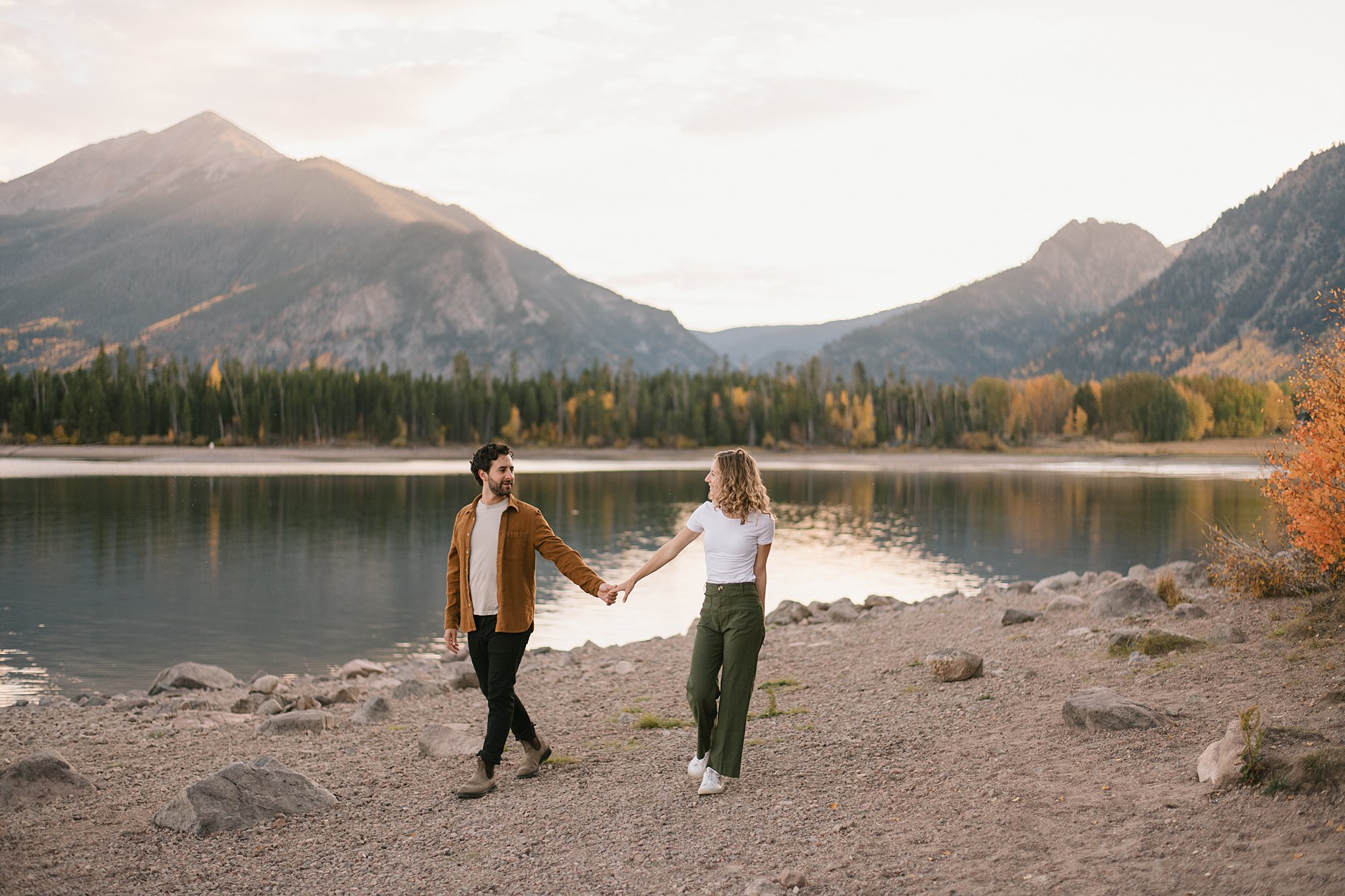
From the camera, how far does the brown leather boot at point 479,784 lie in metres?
8.59

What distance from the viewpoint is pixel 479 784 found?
8.62 metres

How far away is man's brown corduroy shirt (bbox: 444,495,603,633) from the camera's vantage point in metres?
8.45

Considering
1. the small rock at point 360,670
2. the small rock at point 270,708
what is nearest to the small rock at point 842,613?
the small rock at point 360,670

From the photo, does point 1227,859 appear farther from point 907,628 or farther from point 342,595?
point 342,595

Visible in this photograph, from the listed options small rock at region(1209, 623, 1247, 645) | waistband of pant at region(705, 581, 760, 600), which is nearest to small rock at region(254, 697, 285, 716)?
waistband of pant at region(705, 581, 760, 600)

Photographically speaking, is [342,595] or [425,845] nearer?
[425,845]

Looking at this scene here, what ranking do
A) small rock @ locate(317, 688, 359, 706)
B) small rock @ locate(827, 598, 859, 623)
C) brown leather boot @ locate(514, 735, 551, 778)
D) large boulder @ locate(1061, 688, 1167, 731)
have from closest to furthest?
large boulder @ locate(1061, 688, 1167, 731) < brown leather boot @ locate(514, 735, 551, 778) < small rock @ locate(317, 688, 359, 706) < small rock @ locate(827, 598, 859, 623)

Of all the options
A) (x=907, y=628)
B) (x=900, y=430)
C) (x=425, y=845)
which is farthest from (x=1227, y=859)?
(x=900, y=430)

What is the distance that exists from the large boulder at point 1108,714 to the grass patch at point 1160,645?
2.75 m

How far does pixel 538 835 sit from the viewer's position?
759cm

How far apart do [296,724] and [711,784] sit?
635 centimetres

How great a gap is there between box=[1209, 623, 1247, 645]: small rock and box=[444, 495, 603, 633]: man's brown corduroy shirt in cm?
779

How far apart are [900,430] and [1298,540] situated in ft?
489

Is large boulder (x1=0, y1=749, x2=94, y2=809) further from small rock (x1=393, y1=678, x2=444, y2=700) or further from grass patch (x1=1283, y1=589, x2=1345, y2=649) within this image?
grass patch (x1=1283, y1=589, x2=1345, y2=649)
